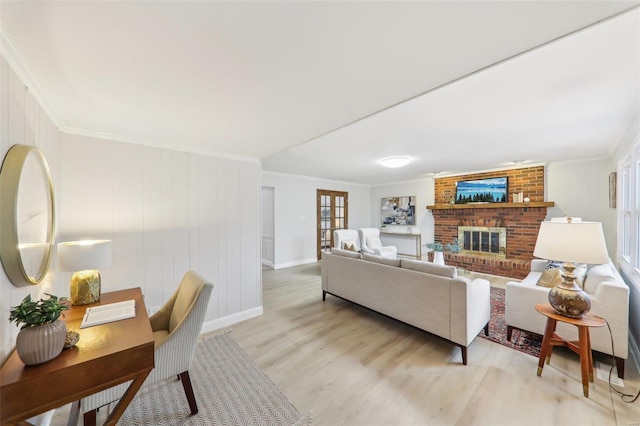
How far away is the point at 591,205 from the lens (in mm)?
4348

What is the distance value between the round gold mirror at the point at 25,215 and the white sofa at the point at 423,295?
2.72 meters

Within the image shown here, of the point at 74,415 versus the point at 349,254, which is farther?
the point at 349,254

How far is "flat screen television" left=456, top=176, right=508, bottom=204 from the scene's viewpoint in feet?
17.2

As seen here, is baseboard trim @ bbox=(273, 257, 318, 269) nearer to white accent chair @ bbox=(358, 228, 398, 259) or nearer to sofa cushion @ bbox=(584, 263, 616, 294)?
white accent chair @ bbox=(358, 228, 398, 259)

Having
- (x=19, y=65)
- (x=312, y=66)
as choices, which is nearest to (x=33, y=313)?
(x=19, y=65)

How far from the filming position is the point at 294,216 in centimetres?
615

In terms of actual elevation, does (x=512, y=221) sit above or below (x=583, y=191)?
below

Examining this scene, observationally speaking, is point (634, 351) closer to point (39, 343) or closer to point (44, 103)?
point (39, 343)

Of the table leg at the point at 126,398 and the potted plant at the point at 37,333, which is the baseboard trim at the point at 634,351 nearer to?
the table leg at the point at 126,398

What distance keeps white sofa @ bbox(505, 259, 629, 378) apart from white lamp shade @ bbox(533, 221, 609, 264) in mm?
566

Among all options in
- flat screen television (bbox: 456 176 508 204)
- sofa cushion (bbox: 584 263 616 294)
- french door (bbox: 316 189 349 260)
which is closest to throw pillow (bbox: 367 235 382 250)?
french door (bbox: 316 189 349 260)

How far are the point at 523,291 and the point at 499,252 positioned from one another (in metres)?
3.36

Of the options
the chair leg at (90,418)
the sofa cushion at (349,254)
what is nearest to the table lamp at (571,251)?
the sofa cushion at (349,254)

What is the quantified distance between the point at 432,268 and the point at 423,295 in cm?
28
